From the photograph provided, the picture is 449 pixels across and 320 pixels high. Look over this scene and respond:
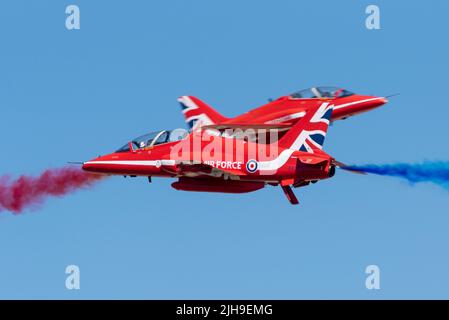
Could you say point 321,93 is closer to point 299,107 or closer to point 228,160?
point 299,107

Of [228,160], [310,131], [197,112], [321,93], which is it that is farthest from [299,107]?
[228,160]

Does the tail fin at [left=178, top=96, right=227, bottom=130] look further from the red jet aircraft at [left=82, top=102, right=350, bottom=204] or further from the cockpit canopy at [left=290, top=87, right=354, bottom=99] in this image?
the red jet aircraft at [left=82, top=102, right=350, bottom=204]

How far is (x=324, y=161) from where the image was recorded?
6391 cm

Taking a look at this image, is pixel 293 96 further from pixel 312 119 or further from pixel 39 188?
pixel 39 188

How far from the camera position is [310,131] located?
66188mm

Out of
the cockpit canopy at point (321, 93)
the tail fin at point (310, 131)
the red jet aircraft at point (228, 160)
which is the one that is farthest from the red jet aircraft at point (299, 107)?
the red jet aircraft at point (228, 160)

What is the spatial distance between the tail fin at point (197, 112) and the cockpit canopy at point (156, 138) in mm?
13841

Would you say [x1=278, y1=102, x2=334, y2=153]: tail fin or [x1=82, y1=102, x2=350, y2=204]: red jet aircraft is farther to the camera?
[x1=278, y1=102, x2=334, y2=153]: tail fin

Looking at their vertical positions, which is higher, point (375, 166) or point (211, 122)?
point (211, 122)

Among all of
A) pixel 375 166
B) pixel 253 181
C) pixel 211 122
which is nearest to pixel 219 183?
pixel 253 181

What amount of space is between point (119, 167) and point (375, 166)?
1170cm

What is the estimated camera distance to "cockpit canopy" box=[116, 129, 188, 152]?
6688cm

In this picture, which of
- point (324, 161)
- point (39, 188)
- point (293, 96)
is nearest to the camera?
point (324, 161)

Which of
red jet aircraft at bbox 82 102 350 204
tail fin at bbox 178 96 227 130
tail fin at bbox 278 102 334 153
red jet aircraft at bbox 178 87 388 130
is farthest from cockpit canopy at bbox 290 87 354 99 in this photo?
tail fin at bbox 278 102 334 153
